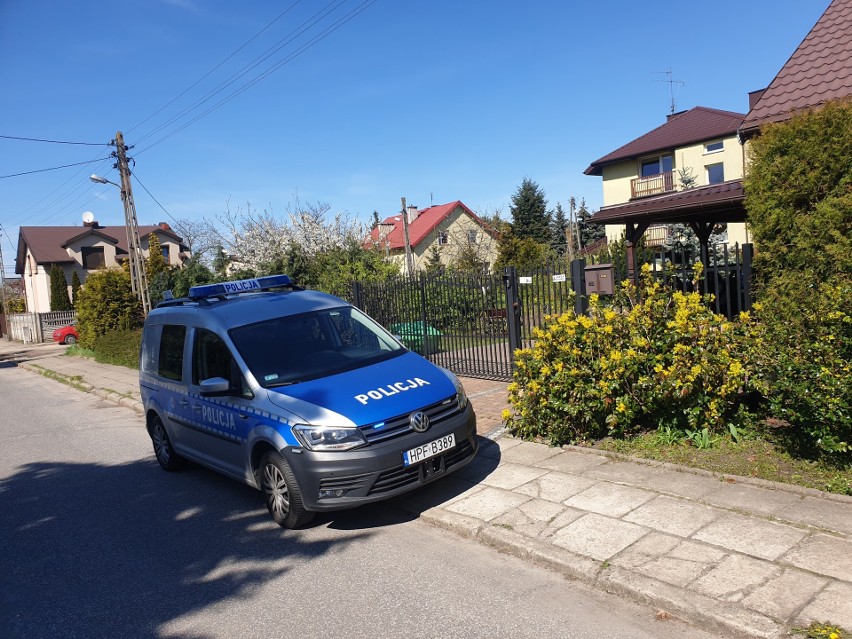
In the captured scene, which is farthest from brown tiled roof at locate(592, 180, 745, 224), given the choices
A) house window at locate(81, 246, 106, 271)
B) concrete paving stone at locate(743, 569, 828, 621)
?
house window at locate(81, 246, 106, 271)

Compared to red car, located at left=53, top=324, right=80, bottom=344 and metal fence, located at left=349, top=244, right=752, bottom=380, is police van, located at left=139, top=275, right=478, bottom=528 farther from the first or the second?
red car, located at left=53, top=324, right=80, bottom=344

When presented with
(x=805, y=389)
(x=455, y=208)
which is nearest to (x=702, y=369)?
(x=805, y=389)

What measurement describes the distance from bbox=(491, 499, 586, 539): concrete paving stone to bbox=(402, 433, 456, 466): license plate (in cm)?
71

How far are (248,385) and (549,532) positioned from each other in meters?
2.81

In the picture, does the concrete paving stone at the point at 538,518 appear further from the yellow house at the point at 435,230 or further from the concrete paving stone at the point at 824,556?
the yellow house at the point at 435,230

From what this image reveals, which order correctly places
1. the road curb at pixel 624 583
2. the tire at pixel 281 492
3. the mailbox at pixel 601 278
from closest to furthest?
1. the road curb at pixel 624 583
2. the tire at pixel 281 492
3. the mailbox at pixel 601 278

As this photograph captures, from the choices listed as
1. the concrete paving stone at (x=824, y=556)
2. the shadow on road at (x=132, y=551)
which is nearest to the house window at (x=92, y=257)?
the shadow on road at (x=132, y=551)

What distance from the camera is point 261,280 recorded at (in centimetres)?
765

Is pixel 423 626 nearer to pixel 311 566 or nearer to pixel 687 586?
pixel 311 566

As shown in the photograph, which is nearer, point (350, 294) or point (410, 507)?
point (410, 507)

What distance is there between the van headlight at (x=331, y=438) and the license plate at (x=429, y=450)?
392 mm

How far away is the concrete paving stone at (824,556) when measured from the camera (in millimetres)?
3652

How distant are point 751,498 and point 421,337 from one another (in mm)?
7773

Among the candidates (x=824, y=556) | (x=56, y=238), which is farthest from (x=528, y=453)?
(x=56, y=238)
